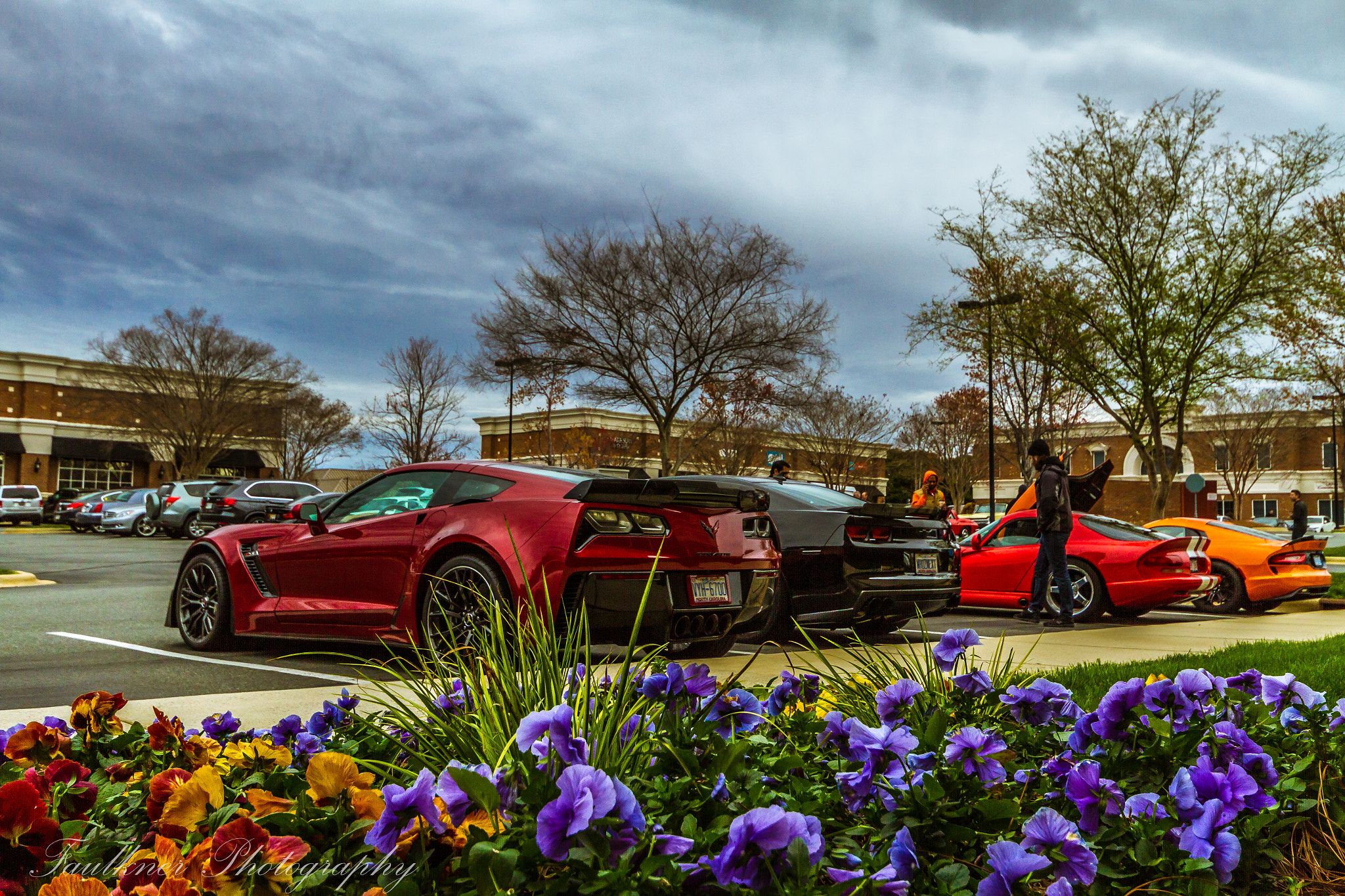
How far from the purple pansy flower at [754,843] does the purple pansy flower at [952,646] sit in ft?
4.97

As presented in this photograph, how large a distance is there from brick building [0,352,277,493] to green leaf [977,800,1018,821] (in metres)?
61.4

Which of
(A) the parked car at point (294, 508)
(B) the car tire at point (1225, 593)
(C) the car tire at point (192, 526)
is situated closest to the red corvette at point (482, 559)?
(A) the parked car at point (294, 508)

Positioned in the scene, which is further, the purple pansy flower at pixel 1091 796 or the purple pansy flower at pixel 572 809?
the purple pansy flower at pixel 1091 796

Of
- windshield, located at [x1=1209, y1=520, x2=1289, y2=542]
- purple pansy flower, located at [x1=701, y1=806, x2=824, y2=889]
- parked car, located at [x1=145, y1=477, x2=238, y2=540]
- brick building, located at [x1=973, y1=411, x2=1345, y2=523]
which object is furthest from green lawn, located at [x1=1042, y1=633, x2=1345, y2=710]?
brick building, located at [x1=973, y1=411, x2=1345, y2=523]

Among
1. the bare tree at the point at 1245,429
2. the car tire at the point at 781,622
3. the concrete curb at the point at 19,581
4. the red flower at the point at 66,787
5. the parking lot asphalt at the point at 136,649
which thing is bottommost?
the concrete curb at the point at 19,581

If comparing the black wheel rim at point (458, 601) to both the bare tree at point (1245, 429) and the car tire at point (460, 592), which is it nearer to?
the car tire at point (460, 592)

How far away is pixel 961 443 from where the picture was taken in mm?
51438

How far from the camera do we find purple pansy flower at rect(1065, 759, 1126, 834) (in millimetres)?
2072

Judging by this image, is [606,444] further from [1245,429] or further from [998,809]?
[998,809]

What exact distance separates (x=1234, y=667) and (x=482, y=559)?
465 centimetres

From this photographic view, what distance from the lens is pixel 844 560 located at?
857cm

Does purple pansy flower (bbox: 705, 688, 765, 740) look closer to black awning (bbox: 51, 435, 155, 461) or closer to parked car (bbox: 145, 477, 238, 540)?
parked car (bbox: 145, 477, 238, 540)

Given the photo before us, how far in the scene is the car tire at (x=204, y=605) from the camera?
7.72 metres

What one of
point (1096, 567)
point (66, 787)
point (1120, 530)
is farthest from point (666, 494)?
point (1120, 530)
